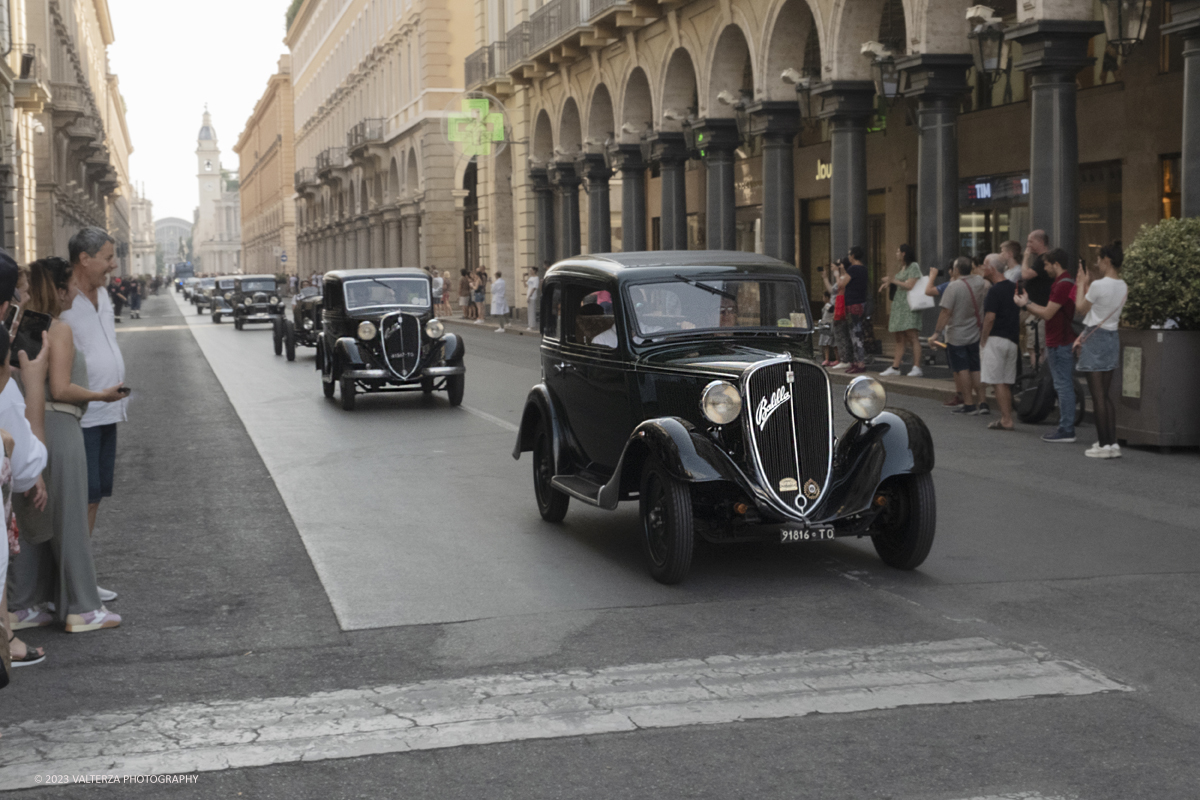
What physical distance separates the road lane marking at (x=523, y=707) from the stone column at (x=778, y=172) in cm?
2005

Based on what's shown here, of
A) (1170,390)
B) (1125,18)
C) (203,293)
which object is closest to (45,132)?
(203,293)

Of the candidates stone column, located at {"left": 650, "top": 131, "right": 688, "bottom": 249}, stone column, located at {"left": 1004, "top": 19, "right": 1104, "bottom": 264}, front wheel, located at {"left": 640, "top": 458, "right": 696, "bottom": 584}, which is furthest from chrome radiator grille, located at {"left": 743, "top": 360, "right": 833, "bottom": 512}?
stone column, located at {"left": 650, "top": 131, "right": 688, "bottom": 249}

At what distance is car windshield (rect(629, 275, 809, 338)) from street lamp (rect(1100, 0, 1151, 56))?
8815mm

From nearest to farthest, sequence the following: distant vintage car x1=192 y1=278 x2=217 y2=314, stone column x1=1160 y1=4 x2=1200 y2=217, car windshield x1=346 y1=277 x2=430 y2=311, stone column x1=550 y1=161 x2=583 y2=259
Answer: stone column x1=1160 y1=4 x2=1200 y2=217, car windshield x1=346 y1=277 x2=430 y2=311, stone column x1=550 y1=161 x2=583 y2=259, distant vintage car x1=192 y1=278 x2=217 y2=314

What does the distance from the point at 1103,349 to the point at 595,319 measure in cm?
516

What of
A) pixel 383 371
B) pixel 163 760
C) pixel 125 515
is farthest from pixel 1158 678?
pixel 383 371

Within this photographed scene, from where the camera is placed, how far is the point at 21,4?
44.6 meters

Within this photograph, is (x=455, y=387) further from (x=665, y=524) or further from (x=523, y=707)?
(x=523, y=707)

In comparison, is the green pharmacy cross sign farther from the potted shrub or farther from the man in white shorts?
the potted shrub

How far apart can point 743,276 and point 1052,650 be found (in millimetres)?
3318

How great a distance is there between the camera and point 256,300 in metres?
43.5

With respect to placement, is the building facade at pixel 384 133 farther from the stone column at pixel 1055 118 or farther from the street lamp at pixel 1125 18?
the street lamp at pixel 1125 18

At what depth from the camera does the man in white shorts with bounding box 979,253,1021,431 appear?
1389 centimetres

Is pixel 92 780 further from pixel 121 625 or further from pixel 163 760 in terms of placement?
pixel 121 625
